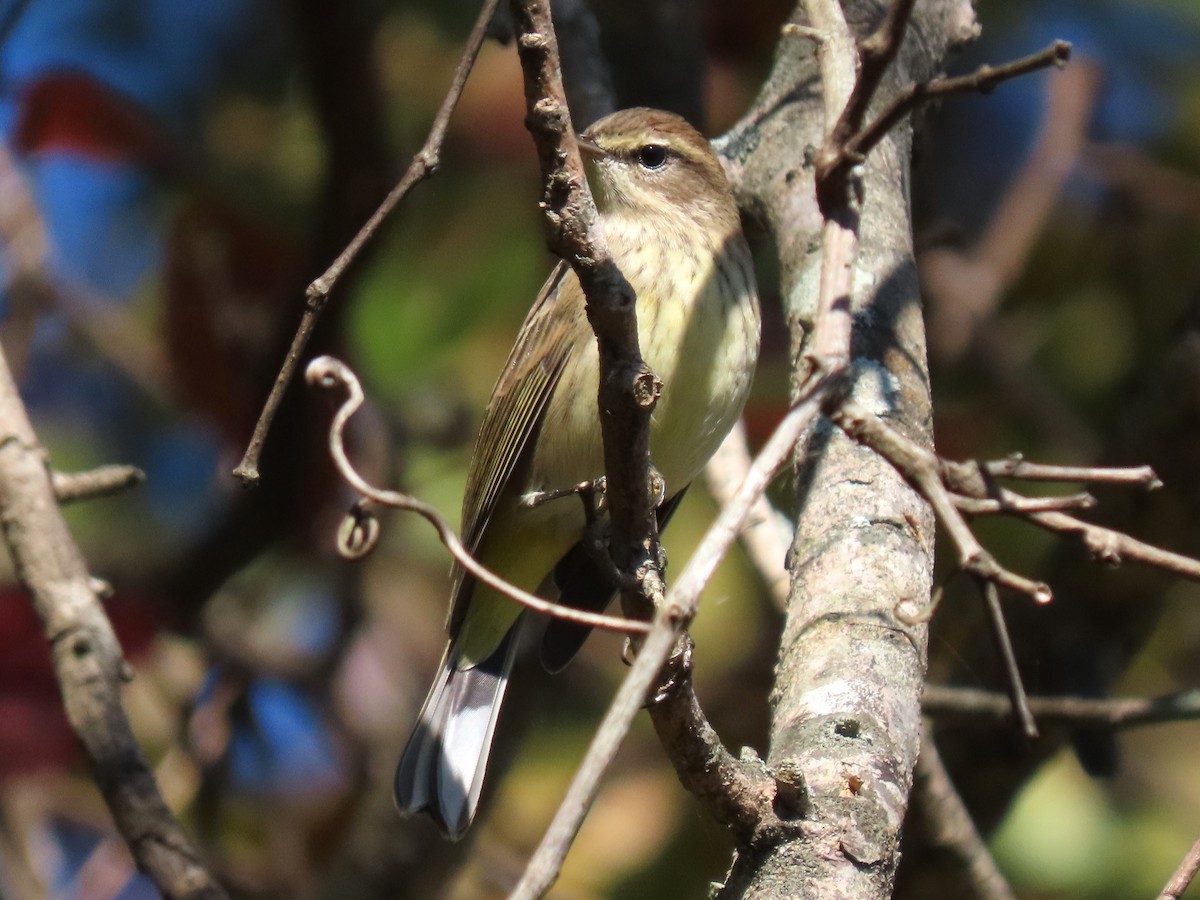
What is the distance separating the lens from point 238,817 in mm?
3691

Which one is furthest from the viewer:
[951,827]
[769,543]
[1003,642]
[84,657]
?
[769,543]

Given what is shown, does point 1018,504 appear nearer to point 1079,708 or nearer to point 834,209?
point 834,209

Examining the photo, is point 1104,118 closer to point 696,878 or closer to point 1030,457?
point 1030,457

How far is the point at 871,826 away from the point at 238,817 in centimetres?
238

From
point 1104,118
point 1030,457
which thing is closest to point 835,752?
point 1030,457

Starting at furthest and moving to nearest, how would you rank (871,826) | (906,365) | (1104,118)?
(1104,118) → (906,365) → (871,826)

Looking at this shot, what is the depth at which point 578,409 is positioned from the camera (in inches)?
118

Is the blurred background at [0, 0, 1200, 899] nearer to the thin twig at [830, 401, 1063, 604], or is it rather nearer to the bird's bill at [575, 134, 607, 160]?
the bird's bill at [575, 134, 607, 160]

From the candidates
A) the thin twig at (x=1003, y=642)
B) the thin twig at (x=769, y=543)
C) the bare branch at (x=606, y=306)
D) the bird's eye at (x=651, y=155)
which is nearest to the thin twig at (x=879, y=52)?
the bare branch at (x=606, y=306)

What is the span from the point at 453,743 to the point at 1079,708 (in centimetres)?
134

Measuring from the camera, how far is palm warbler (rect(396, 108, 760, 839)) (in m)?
2.89

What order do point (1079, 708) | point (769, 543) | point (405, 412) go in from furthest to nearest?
1. point (405, 412)
2. point (769, 543)
3. point (1079, 708)

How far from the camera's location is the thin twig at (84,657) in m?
1.92

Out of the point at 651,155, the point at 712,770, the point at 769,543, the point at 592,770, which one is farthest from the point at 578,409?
the point at 592,770
